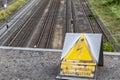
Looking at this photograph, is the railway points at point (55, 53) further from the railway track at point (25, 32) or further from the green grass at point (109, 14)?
the green grass at point (109, 14)

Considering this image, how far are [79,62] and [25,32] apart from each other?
51.5ft

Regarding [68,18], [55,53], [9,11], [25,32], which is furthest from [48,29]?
[9,11]

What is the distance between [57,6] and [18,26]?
1410 cm

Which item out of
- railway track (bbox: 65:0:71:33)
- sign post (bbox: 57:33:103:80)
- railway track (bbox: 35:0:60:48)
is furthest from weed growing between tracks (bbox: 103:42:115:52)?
sign post (bbox: 57:33:103:80)

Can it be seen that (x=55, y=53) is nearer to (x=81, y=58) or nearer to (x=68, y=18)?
(x=81, y=58)

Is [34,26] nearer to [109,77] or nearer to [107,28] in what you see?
[107,28]

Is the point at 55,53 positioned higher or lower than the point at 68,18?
higher

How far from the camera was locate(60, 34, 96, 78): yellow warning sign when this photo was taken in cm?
1369

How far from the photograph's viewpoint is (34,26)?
1226 inches

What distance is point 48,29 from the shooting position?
29.5 m

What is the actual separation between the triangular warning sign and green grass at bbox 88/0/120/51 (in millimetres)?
10176

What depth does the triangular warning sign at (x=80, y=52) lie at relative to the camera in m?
13.9

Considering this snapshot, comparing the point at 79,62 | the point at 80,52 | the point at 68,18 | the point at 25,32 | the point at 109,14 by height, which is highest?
the point at 80,52

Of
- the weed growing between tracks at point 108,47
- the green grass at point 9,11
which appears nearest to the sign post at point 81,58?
the weed growing between tracks at point 108,47
